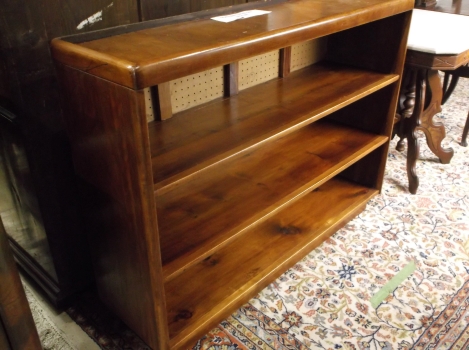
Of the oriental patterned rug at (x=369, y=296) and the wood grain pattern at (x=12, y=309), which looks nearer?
the wood grain pattern at (x=12, y=309)

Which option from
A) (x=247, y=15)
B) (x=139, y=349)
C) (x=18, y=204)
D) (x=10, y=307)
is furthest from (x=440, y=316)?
(x=18, y=204)

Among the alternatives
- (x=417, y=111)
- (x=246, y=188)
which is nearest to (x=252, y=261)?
(x=246, y=188)

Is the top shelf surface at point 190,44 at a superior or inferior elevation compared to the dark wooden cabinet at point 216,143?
superior

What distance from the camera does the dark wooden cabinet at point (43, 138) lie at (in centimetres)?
114

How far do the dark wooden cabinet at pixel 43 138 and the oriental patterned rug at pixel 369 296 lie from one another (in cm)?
20

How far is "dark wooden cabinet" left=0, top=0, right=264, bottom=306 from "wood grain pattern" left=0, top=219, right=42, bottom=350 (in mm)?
384

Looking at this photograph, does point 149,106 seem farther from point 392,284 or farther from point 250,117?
point 392,284

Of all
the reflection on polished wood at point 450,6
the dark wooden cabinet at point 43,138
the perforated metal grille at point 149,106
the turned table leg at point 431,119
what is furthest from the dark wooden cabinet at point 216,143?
the reflection on polished wood at point 450,6

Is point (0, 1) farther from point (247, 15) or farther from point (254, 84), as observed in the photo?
point (254, 84)

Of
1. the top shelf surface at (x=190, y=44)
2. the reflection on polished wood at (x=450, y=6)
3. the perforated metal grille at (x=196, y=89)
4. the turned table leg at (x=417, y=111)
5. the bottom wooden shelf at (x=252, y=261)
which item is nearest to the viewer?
the top shelf surface at (x=190, y=44)

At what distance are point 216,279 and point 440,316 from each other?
76cm

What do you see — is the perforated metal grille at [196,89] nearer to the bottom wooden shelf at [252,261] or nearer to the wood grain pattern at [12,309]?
the bottom wooden shelf at [252,261]

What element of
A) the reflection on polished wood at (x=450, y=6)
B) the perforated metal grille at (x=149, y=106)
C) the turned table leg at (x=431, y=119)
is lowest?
the turned table leg at (x=431, y=119)

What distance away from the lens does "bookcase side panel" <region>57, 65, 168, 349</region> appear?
3.24ft
